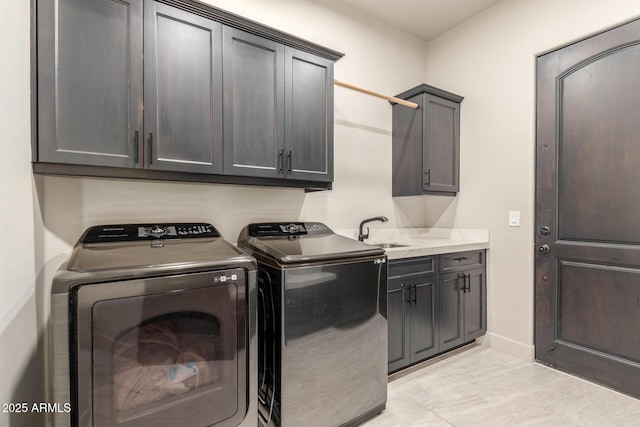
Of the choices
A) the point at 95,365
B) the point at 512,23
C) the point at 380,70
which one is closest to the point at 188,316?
the point at 95,365

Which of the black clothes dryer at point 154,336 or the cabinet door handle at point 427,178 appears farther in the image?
the cabinet door handle at point 427,178

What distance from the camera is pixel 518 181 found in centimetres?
256

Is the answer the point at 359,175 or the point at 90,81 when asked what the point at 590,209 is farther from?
the point at 90,81

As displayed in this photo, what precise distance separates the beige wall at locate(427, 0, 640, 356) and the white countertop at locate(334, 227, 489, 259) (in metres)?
0.10

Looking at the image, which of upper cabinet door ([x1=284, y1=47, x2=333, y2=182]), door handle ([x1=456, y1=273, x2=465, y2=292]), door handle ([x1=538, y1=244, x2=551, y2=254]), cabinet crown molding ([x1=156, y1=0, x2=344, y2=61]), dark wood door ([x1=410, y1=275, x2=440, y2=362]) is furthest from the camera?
door handle ([x1=456, y1=273, x2=465, y2=292])

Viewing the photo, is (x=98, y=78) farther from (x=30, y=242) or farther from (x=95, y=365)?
(x=95, y=365)

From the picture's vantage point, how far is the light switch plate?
256 cm

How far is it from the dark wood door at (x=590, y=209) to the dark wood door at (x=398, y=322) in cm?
118

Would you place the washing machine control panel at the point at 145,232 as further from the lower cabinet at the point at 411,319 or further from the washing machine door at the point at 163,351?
the lower cabinet at the point at 411,319

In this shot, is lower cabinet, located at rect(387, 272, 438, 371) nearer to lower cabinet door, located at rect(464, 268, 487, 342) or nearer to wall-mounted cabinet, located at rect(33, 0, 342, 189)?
lower cabinet door, located at rect(464, 268, 487, 342)

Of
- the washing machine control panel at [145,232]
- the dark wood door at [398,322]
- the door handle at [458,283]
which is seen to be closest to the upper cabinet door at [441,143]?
the door handle at [458,283]

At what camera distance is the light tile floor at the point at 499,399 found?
1.76 m

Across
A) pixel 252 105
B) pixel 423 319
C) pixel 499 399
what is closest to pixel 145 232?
pixel 252 105

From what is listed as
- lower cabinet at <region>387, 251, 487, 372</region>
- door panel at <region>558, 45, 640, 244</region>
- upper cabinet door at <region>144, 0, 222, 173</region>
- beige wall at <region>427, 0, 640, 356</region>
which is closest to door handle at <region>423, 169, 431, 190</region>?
beige wall at <region>427, 0, 640, 356</region>
